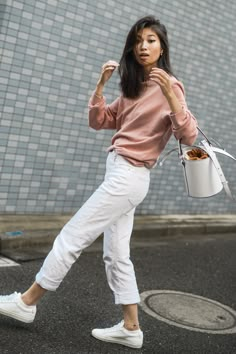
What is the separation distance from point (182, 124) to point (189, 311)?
5.92ft

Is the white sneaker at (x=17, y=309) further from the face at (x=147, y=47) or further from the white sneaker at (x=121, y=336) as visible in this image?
the face at (x=147, y=47)

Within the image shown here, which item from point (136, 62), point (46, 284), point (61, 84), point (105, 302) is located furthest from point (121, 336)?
point (61, 84)

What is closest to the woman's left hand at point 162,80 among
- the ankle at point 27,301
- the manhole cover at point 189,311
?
the ankle at point 27,301

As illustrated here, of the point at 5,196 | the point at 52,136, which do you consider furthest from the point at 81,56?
the point at 5,196

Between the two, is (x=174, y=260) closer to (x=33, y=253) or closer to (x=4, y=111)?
(x=33, y=253)

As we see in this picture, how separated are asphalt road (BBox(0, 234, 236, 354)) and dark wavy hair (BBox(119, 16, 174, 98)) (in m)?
1.48

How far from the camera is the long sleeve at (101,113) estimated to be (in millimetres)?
2906

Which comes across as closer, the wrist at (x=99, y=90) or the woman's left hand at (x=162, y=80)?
the woman's left hand at (x=162, y=80)

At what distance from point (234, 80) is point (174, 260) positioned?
3461 mm

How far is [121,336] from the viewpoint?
9.55 ft

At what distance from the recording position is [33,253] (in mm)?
4676

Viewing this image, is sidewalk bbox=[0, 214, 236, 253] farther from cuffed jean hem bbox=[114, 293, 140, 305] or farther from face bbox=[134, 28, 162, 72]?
face bbox=[134, 28, 162, 72]

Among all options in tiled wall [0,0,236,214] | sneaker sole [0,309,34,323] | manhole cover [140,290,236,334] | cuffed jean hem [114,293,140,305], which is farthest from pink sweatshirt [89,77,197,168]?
tiled wall [0,0,236,214]

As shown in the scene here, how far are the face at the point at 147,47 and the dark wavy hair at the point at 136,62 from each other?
0.09ft
